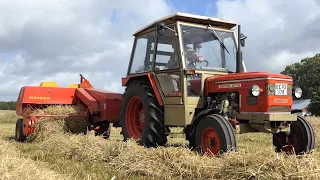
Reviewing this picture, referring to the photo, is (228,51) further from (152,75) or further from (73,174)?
(73,174)

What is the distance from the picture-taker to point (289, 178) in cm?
384

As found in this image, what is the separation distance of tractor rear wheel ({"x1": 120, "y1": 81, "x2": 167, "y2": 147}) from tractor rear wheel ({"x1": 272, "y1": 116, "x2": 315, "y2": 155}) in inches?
81.4

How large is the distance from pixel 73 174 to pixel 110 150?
134 centimetres

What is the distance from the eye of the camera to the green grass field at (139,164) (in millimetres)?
3945

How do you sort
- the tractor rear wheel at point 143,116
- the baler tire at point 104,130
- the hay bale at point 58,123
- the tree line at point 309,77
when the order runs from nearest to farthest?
the tractor rear wheel at point 143,116, the hay bale at point 58,123, the baler tire at point 104,130, the tree line at point 309,77

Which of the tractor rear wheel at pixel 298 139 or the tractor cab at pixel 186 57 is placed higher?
the tractor cab at pixel 186 57

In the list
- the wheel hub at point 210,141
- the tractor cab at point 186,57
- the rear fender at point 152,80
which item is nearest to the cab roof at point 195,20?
the tractor cab at point 186,57

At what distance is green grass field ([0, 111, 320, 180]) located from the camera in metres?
3.95

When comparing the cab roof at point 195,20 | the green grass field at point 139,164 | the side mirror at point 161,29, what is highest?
the cab roof at point 195,20

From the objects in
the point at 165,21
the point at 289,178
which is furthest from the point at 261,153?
the point at 165,21

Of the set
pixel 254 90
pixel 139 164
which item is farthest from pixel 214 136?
pixel 139 164

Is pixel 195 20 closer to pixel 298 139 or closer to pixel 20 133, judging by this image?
pixel 298 139

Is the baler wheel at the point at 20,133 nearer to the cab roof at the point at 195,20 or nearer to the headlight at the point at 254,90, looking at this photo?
the cab roof at the point at 195,20

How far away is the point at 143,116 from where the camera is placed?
7.57m
